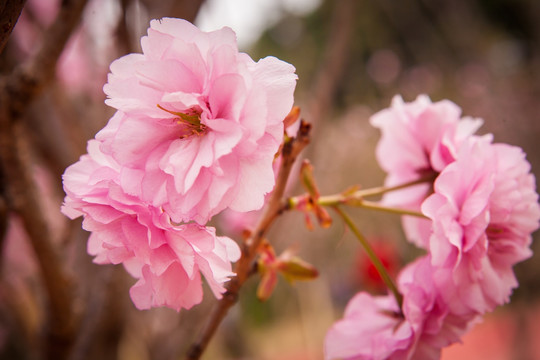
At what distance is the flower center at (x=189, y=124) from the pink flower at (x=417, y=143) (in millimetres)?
299

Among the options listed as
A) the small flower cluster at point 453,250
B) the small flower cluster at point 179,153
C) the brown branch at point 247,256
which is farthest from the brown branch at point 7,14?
the small flower cluster at point 453,250

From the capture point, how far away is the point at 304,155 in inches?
53.2

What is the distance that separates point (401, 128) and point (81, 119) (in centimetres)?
135

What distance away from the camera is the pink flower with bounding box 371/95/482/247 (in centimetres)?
54

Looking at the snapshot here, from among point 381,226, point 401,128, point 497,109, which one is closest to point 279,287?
point 381,226

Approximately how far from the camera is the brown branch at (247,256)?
47cm

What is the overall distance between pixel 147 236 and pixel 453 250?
0.31 m

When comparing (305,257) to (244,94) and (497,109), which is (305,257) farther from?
(244,94)

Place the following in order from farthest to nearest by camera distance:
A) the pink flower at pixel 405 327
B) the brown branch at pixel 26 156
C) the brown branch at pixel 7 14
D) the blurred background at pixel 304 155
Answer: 1. the blurred background at pixel 304 155
2. the brown branch at pixel 26 156
3. the pink flower at pixel 405 327
4. the brown branch at pixel 7 14

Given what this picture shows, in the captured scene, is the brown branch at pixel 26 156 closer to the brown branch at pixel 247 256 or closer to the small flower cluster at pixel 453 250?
the brown branch at pixel 247 256

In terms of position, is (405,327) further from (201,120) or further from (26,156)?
(26,156)

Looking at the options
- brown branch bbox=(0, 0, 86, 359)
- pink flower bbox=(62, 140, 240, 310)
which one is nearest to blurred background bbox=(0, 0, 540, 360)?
brown branch bbox=(0, 0, 86, 359)

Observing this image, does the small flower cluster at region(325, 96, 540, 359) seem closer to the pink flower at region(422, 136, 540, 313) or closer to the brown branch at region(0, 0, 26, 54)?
the pink flower at region(422, 136, 540, 313)

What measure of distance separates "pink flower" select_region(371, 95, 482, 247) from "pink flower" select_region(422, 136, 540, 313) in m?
0.05
